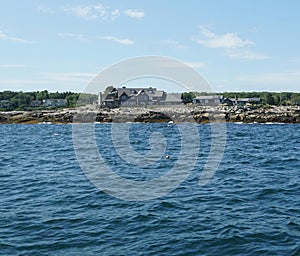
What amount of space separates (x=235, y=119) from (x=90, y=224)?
62.7 meters

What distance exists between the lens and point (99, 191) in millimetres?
15656

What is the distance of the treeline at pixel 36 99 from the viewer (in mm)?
135812

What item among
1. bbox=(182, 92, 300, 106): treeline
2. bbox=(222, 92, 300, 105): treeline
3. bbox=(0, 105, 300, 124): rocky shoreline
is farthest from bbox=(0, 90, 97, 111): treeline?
bbox=(222, 92, 300, 105): treeline

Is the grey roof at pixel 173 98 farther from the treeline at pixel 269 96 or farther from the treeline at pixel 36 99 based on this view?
the treeline at pixel 36 99

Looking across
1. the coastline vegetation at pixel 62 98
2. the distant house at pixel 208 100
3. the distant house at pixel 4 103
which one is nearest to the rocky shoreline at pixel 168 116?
the coastline vegetation at pixel 62 98

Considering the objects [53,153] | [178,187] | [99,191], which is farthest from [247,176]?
[53,153]

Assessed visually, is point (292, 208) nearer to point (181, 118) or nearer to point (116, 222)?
point (116, 222)

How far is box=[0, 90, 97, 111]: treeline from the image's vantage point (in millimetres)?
135812

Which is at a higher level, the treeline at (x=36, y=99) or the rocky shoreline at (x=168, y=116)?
the treeline at (x=36, y=99)

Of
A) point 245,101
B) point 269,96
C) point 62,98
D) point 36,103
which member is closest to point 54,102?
point 36,103

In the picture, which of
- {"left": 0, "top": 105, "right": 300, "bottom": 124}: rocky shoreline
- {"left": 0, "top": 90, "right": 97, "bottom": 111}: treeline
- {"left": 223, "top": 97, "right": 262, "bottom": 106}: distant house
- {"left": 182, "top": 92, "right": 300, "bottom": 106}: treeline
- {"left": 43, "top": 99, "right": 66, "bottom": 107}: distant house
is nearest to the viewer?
{"left": 0, "top": 105, "right": 300, "bottom": 124}: rocky shoreline

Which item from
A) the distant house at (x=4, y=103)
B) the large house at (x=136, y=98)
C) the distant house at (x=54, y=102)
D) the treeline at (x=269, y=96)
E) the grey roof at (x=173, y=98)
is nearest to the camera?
the large house at (x=136, y=98)

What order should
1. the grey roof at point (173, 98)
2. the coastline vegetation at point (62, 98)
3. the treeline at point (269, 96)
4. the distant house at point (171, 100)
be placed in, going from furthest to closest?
the treeline at point (269, 96)
the coastline vegetation at point (62, 98)
the grey roof at point (173, 98)
the distant house at point (171, 100)

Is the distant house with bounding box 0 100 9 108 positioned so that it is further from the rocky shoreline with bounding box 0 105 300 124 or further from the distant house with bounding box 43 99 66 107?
the rocky shoreline with bounding box 0 105 300 124
